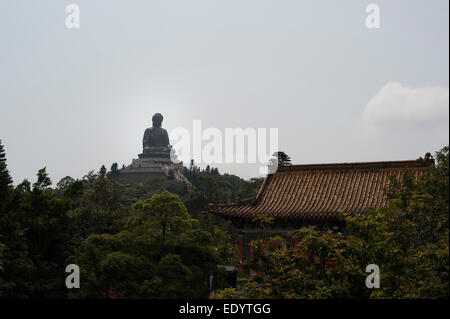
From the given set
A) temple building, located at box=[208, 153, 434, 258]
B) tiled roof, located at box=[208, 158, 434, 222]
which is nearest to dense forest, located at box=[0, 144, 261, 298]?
temple building, located at box=[208, 153, 434, 258]

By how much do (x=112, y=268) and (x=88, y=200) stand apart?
16.8 meters

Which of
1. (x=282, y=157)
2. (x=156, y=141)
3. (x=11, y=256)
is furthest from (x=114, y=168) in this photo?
(x=11, y=256)

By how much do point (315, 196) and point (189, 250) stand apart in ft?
18.1

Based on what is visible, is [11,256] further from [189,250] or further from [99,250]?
[189,250]

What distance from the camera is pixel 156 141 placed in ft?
309

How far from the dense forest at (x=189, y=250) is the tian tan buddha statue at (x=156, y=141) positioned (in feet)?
191

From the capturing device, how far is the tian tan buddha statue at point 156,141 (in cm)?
9425

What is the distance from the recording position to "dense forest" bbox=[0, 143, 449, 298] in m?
11.4

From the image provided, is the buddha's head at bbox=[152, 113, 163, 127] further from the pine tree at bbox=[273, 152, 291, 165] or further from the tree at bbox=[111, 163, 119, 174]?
the pine tree at bbox=[273, 152, 291, 165]

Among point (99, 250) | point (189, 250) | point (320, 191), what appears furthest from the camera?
point (320, 191)

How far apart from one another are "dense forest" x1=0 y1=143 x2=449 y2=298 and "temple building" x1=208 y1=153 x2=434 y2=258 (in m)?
0.58

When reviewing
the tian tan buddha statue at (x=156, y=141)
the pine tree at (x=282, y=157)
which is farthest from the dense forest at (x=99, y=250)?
the tian tan buddha statue at (x=156, y=141)

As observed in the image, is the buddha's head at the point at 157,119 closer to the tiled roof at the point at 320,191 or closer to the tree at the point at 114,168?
the tree at the point at 114,168

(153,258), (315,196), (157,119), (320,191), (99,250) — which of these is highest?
(157,119)
